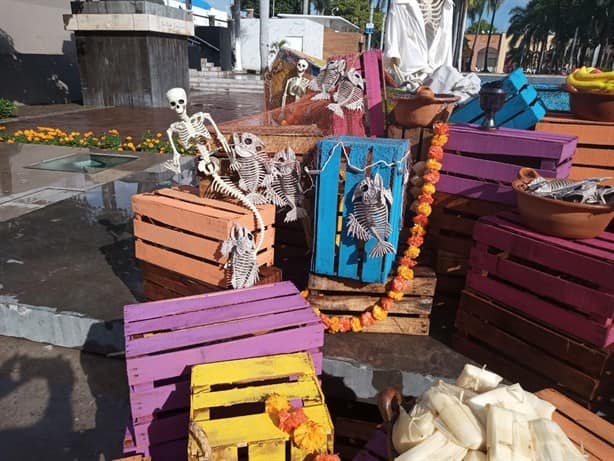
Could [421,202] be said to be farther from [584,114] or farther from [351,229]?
[584,114]

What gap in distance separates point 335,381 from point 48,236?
11.7 ft

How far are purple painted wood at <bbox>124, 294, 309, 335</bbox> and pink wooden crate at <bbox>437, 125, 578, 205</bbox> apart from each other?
154 centimetres

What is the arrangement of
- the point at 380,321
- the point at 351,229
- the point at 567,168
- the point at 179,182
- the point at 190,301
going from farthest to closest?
the point at 179,182
the point at 567,168
the point at 380,321
the point at 351,229
the point at 190,301

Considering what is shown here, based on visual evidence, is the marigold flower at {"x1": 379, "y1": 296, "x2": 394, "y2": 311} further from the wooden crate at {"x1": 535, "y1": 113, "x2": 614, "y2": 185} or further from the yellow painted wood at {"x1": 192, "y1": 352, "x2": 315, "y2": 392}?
the wooden crate at {"x1": 535, "y1": 113, "x2": 614, "y2": 185}

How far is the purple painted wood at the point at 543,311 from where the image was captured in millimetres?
2385

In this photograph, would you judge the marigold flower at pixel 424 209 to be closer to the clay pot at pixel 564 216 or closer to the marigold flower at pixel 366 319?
the clay pot at pixel 564 216

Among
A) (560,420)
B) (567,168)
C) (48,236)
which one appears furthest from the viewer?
(48,236)

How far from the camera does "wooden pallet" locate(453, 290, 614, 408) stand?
246 centimetres

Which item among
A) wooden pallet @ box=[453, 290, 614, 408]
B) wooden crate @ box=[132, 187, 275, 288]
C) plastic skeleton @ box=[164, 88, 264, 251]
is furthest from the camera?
plastic skeleton @ box=[164, 88, 264, 251]

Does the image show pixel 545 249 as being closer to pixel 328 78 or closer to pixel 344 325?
pixel 344 325

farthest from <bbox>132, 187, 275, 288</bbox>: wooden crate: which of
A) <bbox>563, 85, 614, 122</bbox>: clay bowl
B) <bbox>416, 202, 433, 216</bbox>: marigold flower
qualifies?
<bbox>563, 85, 614, 122</bbox>: clay bowl

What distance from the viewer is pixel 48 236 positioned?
15.6ft

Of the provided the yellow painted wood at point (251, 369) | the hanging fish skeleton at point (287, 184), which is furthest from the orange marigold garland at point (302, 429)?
the hanging fish skeleton at point (287, 184)

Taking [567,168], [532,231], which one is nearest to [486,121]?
[567,168]
